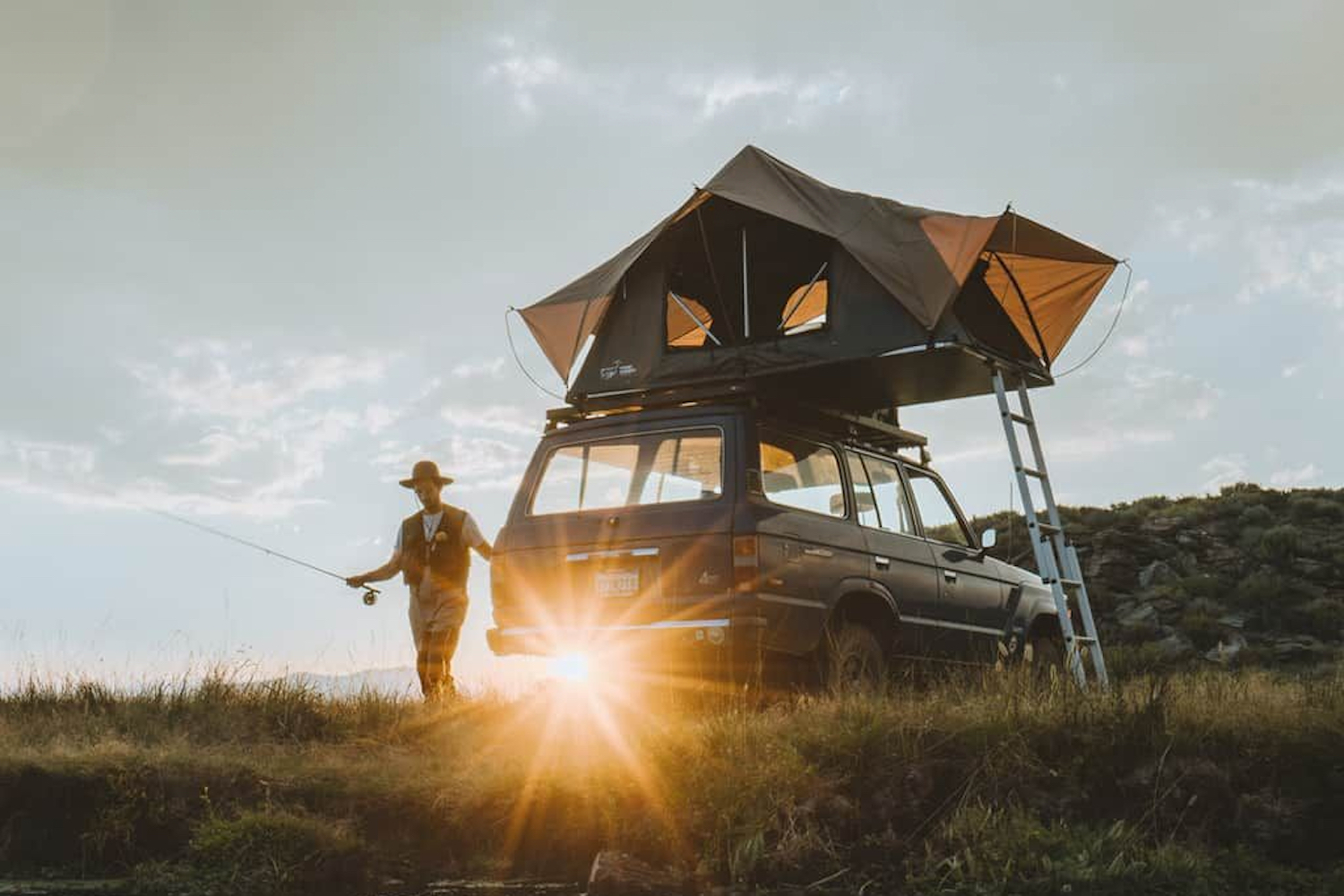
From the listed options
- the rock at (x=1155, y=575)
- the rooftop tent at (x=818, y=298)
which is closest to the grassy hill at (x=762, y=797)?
the rooftop tent at (x=818, y=298)

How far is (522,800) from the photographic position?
6859 mm

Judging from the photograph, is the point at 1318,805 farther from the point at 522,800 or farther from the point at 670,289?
the point at 670,289

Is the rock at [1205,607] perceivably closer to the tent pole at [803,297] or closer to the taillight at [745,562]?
the tent pole at [803,297]

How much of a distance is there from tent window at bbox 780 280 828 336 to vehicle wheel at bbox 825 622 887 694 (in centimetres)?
250

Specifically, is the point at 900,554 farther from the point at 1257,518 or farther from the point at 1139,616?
the point at 1257,518

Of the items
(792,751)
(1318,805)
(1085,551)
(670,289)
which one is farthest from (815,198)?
(1085,551)

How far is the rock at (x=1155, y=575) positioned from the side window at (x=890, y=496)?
42.3ft

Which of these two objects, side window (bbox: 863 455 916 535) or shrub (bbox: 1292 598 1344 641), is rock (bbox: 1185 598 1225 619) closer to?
shrub (bbox: 1292 598 1344 641)

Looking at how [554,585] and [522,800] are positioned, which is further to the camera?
[554,585]

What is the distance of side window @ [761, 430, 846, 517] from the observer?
8141mm

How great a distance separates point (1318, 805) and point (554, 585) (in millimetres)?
4486

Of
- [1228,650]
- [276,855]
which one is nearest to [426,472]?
[276,855]

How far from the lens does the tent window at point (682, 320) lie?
9.93 metres

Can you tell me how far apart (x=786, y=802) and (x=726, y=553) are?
186 cm
